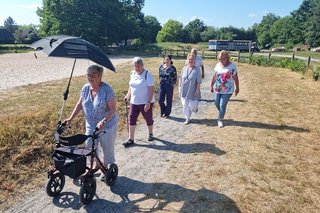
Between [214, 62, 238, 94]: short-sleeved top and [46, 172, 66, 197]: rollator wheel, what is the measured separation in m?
4.93

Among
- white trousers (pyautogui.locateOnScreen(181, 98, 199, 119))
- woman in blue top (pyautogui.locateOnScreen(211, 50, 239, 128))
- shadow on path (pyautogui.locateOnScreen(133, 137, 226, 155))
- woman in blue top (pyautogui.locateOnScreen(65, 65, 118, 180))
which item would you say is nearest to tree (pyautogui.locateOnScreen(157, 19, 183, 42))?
white trousers (pyautogui.locateOnScreen(181, 98, 199, 119))

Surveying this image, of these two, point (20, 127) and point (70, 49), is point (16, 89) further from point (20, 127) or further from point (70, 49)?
point (70, 49)

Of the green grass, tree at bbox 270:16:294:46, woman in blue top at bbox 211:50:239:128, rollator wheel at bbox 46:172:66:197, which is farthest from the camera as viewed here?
tree at bbox 270:16:294:46

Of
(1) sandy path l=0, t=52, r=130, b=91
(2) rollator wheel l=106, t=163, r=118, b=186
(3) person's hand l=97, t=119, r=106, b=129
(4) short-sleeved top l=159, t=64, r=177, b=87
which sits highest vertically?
(4) short-sleeved top l=159, t=64, r=177, b=87

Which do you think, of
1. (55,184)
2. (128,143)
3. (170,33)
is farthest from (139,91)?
(170,33)

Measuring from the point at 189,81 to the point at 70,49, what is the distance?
4474 millimetres

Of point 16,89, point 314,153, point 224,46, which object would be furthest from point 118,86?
point 224,46

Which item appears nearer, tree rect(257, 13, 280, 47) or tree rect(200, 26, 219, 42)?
tree rect(257, 13, 280, 47)

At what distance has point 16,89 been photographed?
13.1m

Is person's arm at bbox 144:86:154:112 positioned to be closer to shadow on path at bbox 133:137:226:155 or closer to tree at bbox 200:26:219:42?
shadow on path at bbox 133:137:226:155

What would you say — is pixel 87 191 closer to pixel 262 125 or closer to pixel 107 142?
pixel 107 142

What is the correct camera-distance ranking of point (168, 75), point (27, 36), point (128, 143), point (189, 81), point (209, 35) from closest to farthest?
point (128, 143) < point (189, 81) < point (168, 75) < point (209, 35) < point (27, 36)

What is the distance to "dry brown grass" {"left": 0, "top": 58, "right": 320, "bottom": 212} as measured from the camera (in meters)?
5.12

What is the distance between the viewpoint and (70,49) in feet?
14.8
